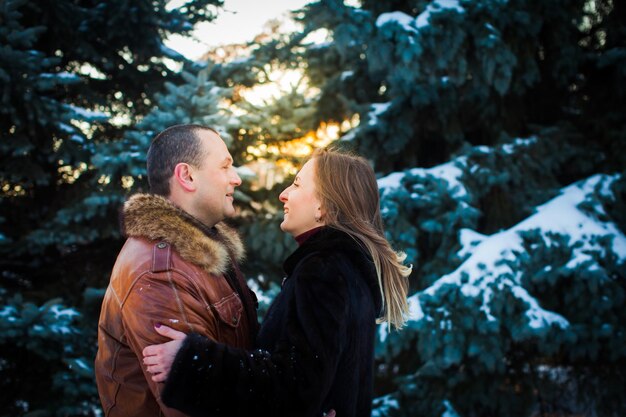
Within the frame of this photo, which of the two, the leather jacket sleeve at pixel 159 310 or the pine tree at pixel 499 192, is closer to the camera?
the leather jacket sleeve at pixel 159 310

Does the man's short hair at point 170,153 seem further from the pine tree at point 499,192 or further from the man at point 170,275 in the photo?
the pine tree at point 499,192

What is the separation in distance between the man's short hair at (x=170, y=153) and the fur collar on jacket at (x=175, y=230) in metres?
0.15

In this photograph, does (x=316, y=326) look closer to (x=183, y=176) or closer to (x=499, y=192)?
(x=183, y=176)

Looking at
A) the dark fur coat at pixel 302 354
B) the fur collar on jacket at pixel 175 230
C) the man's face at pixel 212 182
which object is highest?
the man's face at pixel 212 182

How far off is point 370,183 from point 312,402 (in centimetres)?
102

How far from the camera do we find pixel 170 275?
1858mm

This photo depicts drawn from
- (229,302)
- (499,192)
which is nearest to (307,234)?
(229,302)

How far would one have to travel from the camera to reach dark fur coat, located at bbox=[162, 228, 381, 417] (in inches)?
64.6

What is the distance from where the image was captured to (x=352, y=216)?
7.09 ft

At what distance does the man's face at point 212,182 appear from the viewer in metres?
2.29

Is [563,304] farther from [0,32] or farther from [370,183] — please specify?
[0,32]

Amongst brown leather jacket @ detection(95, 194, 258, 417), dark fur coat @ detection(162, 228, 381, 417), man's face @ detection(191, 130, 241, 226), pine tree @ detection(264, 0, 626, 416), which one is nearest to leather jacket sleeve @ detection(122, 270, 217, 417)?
brown leather jacket @ detection(95, 194, 258, 417)

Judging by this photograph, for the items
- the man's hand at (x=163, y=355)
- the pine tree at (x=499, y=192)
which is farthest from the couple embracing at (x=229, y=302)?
the pine tree at (x=499, y=192)

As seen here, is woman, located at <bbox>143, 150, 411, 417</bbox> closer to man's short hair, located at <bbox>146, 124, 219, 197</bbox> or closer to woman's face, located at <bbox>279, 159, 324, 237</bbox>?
woman's face, located at <bbox>279, 159, 324, 237</bbox>
